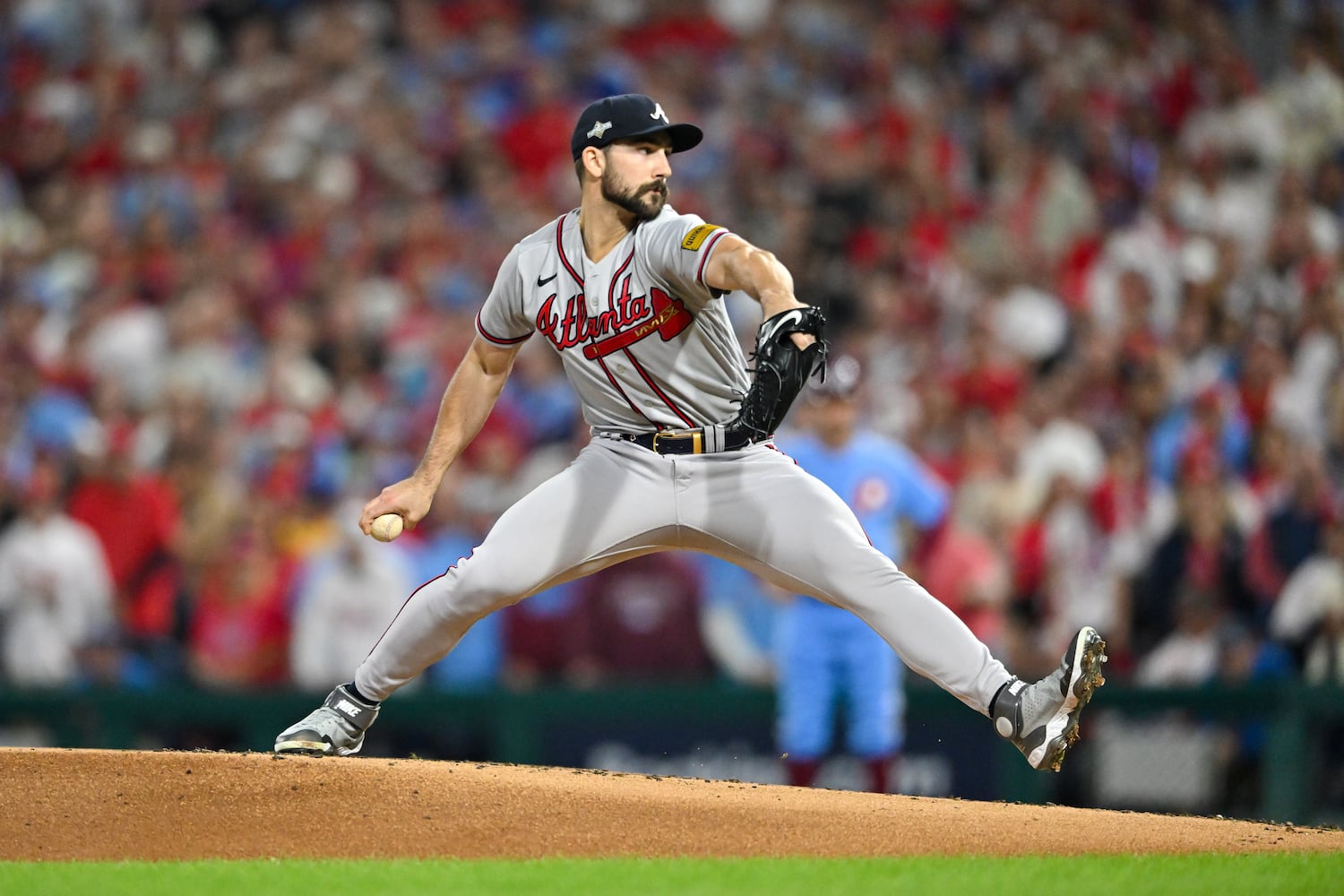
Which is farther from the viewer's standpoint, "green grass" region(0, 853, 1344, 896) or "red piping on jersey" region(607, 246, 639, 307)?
"red piping on jersey" region(607, 246, 639, 307)

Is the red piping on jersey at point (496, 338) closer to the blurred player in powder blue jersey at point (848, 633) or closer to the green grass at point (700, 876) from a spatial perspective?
the green grass at point (700, 876)

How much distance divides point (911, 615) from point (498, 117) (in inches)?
362

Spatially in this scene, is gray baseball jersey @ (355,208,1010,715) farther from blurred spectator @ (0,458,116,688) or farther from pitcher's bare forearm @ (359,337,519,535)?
blurred spectator @ (0,458,116,688)

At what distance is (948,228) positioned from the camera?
11.4 meters

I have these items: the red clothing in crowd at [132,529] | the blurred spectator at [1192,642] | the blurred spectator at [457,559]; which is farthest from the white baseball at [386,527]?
the red clothing in crowd at [132,529]

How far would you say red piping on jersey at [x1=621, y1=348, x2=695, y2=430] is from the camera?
507 cm

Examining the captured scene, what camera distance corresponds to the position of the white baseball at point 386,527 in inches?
206

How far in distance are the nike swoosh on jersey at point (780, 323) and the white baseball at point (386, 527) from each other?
1476 millimetres

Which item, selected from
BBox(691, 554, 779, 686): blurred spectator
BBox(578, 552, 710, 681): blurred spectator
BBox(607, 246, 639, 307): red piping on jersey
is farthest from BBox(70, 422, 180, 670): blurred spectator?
BBox(607, 246, 639, 307): red piping on jersey

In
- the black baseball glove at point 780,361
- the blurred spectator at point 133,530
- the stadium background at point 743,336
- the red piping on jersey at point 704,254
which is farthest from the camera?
the blurred spectator at point 133,530

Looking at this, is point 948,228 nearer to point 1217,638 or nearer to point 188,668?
point 1217,638

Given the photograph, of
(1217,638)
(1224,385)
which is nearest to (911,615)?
(1217,638)

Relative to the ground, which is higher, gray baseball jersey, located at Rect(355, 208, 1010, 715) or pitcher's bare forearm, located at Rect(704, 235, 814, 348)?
pitcher's bare forearm, located at Rect(704, 235, 814, 348)

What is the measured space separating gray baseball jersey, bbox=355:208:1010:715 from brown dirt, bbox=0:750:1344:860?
1.36ft
